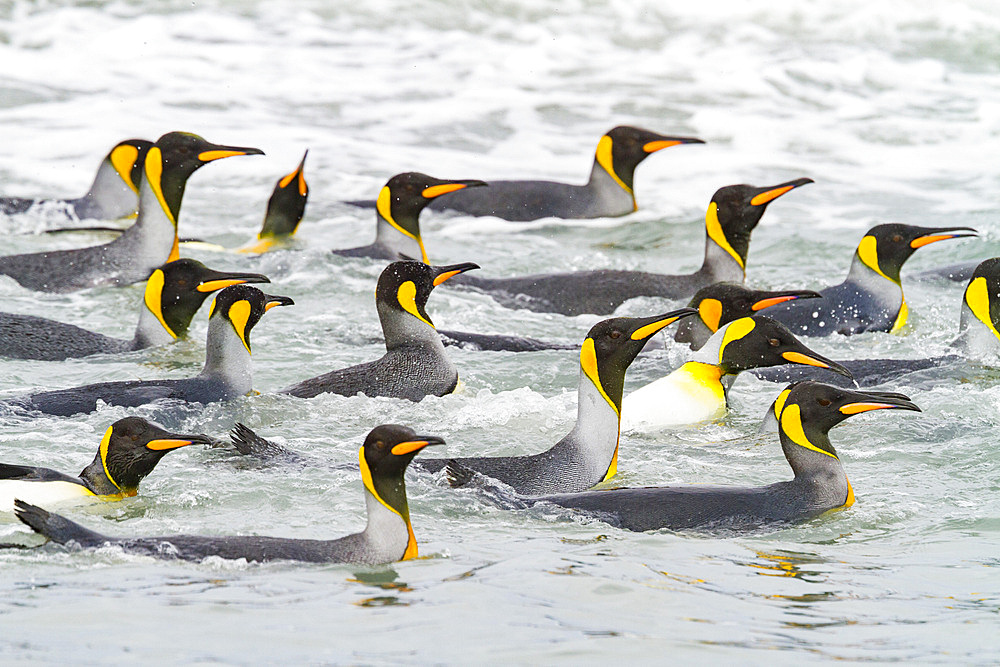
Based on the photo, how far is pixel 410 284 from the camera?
6.55m

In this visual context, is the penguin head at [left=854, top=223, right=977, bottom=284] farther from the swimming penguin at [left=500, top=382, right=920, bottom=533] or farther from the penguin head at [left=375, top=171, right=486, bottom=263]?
the swimming penguin at [left=500, top=382, right=920, bottom=533]

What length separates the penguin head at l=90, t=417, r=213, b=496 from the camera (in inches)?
191

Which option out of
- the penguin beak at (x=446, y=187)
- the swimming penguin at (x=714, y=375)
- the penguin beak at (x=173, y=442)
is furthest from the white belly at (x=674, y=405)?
the penguin beak at (x=446, y=187)

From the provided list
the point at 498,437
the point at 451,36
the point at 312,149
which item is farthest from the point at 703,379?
the point at 451,36

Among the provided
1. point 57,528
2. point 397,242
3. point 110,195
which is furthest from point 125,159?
point 57,528

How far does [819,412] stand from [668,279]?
3.67 metres

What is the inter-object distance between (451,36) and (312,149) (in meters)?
5.03

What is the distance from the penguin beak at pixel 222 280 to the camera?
6.93m

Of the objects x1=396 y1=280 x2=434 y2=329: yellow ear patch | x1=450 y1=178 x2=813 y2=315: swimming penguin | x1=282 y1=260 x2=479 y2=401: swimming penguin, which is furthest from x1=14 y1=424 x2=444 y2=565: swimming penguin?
x1=450 y1=178 x2=813 y2=315: swimming penguin

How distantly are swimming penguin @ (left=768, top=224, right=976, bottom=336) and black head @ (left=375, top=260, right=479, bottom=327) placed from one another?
2221mm

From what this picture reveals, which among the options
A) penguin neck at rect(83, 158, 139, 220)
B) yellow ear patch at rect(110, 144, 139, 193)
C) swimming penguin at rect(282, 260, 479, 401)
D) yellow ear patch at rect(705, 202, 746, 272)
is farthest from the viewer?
penguin neck at rect(83, 158, 139, 220)

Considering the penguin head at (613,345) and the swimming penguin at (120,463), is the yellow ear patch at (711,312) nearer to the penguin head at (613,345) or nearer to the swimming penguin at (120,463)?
the penguin head at (613,345)

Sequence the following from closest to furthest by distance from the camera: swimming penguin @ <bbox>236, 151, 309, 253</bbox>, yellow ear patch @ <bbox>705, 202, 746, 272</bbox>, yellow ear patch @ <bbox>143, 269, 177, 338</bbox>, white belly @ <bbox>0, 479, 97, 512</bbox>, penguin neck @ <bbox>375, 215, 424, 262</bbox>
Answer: white belly @ <bbox>0, 479, 97, 512</bbox>
yellow ear patch @ <bbox>143, 269, 177, 338</bbox>
yellow ear patch @ <bbox>705, 202, 746, 272</bbox>
penguin neck @ <bbox>375, 215, 424, 262</bbox>
swimming penguin @ <bbox>236, 151, 309, 253</bbox>

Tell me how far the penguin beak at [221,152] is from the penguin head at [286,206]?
1.17m
